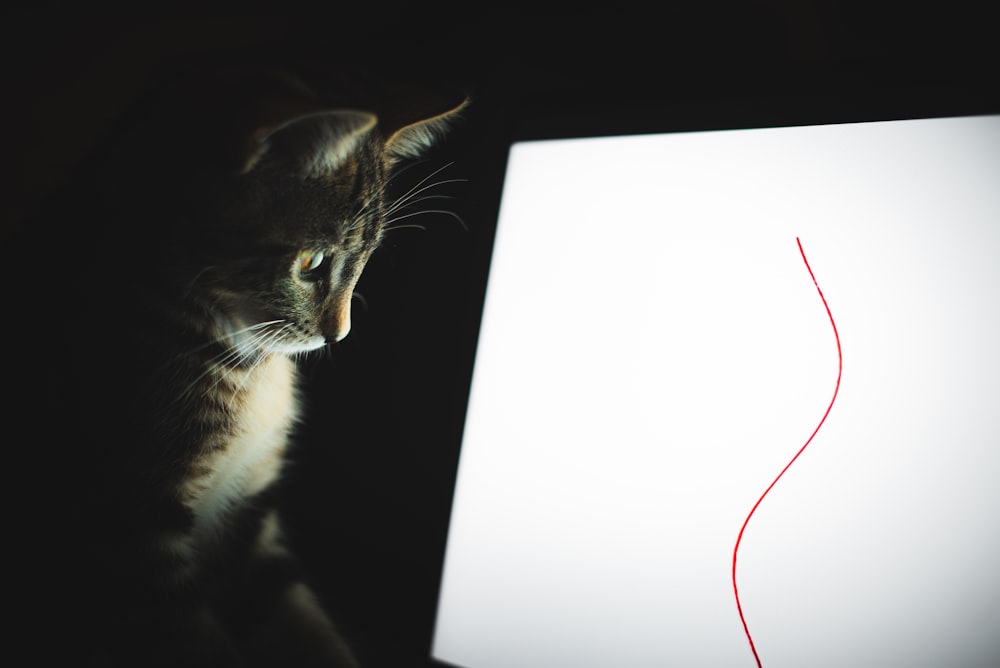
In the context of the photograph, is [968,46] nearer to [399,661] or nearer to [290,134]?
[290,134]

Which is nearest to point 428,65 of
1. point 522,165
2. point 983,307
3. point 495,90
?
point 495,90

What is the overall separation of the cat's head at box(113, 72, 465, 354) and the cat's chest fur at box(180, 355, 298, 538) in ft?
0.12

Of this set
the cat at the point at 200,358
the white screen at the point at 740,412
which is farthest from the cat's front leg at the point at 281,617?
the white screen at the point at 740,412

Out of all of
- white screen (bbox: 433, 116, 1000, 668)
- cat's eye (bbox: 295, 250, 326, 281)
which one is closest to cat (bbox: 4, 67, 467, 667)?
cat's eye (bbox: 295, 250, 326, 281)

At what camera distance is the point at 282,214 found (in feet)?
1.39

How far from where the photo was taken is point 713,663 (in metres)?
0.34

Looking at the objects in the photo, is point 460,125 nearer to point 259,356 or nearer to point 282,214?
point 282,214

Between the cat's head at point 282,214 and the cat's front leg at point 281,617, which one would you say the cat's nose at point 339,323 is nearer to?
the cat's head at point 282,214

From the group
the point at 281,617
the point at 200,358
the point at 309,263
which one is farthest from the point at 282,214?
the point at 281,617

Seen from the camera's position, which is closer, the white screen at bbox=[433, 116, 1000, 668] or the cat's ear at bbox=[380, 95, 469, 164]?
the white screen at bbox=[433, 116, 1000, 668]

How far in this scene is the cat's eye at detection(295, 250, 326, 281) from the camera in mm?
434

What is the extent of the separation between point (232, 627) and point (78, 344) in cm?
30

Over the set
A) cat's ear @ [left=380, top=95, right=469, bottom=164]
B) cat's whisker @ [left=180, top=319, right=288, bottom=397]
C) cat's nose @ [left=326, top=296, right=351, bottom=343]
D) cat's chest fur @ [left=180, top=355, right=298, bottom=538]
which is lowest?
cat's chest fur @ [left=180, top=355, right=298, bottom=538]

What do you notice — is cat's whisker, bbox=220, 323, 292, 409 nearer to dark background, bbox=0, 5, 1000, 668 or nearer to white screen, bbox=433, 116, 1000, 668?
dark background, bbox=0, 5, 1000, 668
